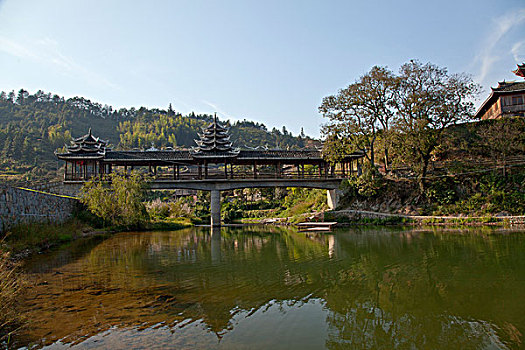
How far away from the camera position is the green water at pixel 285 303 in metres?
4.41

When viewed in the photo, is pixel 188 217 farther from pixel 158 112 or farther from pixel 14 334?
pixel 158 112

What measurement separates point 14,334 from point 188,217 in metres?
31.3

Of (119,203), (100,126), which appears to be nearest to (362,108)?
(119,203)

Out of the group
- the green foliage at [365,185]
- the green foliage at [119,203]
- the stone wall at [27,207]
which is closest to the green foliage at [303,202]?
the green foliage at [365,185]

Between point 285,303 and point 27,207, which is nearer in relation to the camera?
point 285,303

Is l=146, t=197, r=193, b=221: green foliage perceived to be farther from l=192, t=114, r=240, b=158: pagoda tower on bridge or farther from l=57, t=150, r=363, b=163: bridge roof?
l=192, t=114, r=240, b=158: pagoda tower on bridge

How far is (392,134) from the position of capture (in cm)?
2516

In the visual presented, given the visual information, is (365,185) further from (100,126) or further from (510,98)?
(100,126)

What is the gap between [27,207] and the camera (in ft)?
48.0

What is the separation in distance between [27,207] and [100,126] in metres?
111

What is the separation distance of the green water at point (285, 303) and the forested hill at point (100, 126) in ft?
234

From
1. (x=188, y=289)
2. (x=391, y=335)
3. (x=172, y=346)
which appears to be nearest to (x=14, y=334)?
(x=172, y=346)

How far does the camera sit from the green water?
441 cm

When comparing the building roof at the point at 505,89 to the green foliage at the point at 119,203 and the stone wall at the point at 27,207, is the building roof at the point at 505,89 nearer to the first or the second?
A: the green foliage at the point at 119,203
